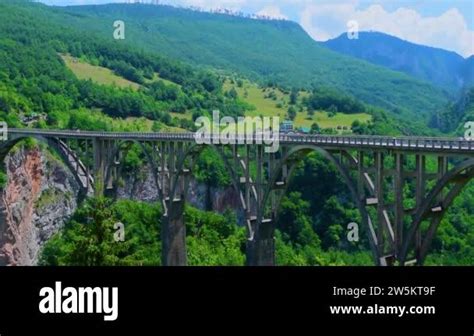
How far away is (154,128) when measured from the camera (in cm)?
10744

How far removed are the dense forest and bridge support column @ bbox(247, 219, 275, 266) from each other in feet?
27.5

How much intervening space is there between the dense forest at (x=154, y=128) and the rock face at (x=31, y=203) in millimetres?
5145

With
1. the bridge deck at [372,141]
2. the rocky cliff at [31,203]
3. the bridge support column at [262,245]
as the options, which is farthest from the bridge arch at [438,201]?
the rocky cliff at [31,203]

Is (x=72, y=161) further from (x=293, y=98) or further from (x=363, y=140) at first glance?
(x=293, y=98)

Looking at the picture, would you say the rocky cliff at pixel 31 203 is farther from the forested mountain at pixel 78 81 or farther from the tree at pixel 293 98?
the tree at pixel 293 98

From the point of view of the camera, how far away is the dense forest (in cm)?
5353

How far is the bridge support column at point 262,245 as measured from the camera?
4006 cm

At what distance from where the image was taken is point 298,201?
80000 mm

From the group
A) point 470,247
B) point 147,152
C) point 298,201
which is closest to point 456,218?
point 470,247

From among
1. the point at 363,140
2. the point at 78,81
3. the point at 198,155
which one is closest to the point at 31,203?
the point at 198,155

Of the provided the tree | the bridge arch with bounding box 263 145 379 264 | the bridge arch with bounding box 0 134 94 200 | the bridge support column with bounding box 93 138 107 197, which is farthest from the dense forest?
the bridge arch with bounding box 263 145 379 264

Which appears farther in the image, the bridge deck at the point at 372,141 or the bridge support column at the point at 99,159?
the bridge support column at the point at 99,159
